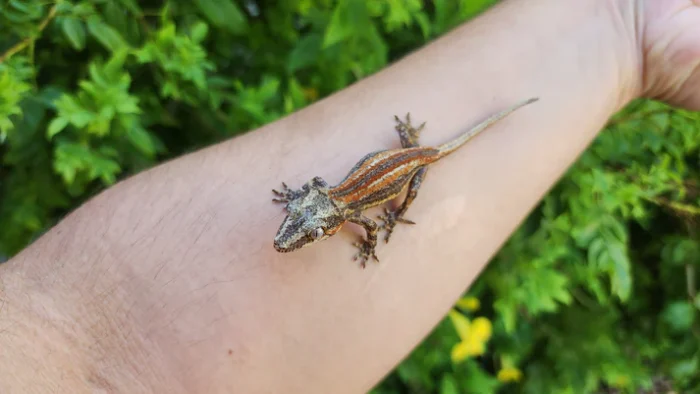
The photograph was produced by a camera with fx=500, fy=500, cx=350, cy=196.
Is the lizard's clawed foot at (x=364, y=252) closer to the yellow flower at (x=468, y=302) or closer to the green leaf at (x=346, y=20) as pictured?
the green leaf at (x=346, y=20)

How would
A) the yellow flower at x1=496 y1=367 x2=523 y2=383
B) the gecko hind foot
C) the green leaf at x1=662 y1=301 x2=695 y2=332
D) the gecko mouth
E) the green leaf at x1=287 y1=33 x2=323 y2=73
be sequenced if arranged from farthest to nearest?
the yellow flower at x1=496 y1=367 x2=523 y2=383 < the green leaf at x1=662 y1=301 x2=695 y2=332 < the green leaf at x1=287 y1=33 x2=323 y2=73 < the gecko hind foot < the gecko mouth

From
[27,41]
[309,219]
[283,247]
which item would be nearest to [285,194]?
[309,219]

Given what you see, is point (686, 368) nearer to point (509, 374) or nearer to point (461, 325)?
point (509, 374)

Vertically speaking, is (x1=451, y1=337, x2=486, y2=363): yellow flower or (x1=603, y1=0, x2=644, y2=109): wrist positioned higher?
(x1=603, y1=0, x2=644, y2=109): wrist

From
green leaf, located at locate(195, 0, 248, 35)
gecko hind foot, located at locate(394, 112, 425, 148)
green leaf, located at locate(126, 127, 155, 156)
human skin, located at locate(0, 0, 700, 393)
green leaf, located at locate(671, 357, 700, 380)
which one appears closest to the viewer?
human skin, located at locate(0, 0, 700, 393)

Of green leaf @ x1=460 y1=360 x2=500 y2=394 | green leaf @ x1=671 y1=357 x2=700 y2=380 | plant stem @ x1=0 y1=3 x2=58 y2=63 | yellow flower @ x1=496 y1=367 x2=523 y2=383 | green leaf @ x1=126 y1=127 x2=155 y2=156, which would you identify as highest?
plant stem @ x1=0 y1=3 x2=58 y2=63

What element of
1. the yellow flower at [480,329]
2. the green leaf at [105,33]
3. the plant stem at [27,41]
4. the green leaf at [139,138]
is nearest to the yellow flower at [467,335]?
the yellow flower at [480,329]

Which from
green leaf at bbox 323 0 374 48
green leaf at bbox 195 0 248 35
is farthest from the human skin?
green leaf at bbox 195 0 248 35

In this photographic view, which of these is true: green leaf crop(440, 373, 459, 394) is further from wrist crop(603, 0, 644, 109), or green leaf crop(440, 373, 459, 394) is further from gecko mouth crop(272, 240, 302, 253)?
wrist crop(603, 0, 644, 109)

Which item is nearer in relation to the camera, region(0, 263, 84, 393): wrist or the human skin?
region(0, 263, 84, 393): wrist
